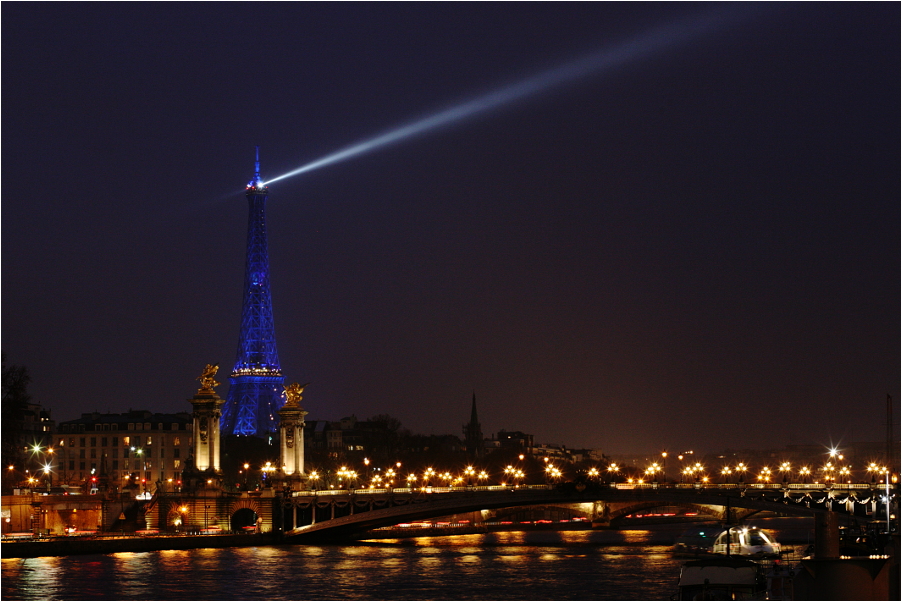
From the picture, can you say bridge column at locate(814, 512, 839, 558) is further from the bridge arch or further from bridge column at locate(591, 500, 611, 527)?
bridge column at locate(591, 500, 611, 527)

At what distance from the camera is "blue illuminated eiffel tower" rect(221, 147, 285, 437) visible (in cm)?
13825

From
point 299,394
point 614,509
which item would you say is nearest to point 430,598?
point 299,394

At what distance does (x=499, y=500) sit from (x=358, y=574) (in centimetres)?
1891

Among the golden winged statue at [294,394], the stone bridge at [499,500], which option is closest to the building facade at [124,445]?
the golden winged statue at [294,394]

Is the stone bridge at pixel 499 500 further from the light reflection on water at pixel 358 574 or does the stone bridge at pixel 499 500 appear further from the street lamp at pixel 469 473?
the street lamp at pixel 469 473

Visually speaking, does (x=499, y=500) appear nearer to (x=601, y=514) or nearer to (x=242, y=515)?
(x=242, y=515)

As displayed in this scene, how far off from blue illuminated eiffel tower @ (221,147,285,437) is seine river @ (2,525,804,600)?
2644 inches

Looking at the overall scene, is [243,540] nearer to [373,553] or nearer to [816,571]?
[373,553]

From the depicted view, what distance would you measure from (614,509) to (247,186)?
63957 mm

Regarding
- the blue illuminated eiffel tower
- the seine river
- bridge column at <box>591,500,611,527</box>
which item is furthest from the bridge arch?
the blue illuminated eiffel tower

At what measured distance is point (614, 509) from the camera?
330ft

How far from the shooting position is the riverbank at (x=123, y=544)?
61.1m

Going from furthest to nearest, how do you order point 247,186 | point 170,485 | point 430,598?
1. point 247,186
2. point 170,485
3. point 430,598

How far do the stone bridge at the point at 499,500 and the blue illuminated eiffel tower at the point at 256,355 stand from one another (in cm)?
5797
